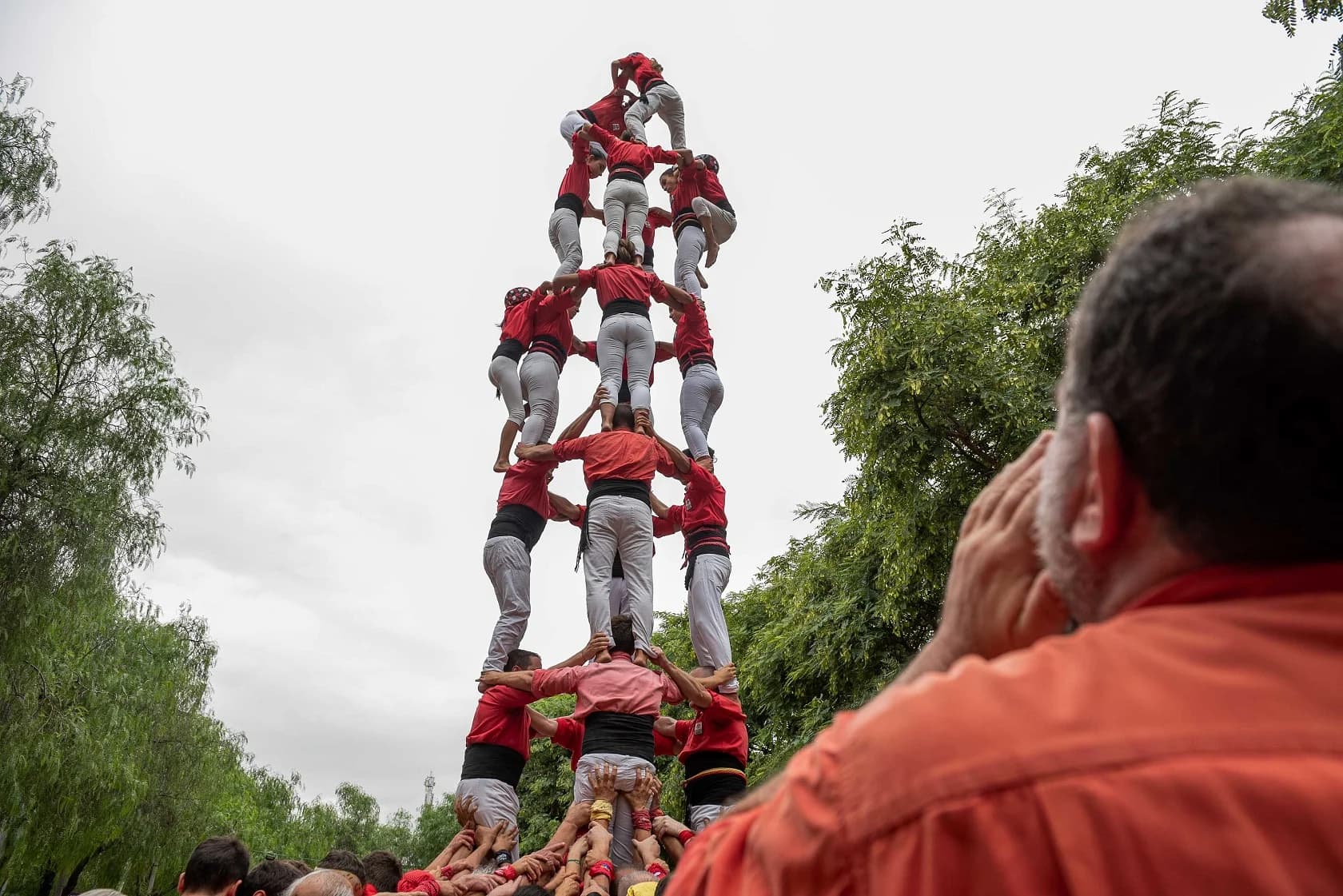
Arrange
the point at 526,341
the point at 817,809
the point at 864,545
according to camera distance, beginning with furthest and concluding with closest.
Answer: the point at 864,545, the point at 526,341, the point at 817,809

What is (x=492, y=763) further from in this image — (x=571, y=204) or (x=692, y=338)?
(x=571, y=204)

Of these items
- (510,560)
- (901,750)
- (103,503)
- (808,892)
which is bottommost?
(808,892)

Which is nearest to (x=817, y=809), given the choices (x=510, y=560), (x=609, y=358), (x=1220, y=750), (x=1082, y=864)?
(x=1082, y=864)

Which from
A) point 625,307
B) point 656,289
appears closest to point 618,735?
point 625,307

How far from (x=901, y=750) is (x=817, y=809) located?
10 cm

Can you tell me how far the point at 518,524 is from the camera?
8289mm

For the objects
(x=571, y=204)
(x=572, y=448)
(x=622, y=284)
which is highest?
(x=571, y=204)

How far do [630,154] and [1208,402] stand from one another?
10.0 metres

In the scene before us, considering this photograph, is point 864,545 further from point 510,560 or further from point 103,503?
point 103,503

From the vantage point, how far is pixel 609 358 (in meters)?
8.81

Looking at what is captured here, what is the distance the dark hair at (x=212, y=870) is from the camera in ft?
12.8

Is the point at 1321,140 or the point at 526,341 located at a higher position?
the point at 1321,140

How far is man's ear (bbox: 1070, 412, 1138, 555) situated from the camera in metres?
0.89

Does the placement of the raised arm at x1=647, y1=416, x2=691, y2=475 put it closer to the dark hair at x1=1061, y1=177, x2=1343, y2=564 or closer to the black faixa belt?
the black faixa belt
